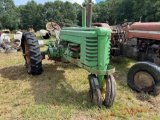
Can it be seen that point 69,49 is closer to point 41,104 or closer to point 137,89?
point 41,104

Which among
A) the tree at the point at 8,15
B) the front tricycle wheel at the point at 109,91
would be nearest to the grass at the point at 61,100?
the front tricycle wheel at the point at 109,91

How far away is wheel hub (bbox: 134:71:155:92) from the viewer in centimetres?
359

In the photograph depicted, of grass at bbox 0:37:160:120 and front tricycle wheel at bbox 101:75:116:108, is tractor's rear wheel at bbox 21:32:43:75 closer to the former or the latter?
grass at bbox 0:37:160:120

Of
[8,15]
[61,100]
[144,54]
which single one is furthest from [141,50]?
[8,15]

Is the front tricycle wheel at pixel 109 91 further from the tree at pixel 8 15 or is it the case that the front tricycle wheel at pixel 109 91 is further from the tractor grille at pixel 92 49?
the tree at pixel 8 15

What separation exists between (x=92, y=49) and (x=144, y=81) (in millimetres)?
1439

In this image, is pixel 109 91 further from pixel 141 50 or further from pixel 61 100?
pixel 141 50

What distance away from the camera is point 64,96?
138 inches

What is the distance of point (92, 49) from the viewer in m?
3.01

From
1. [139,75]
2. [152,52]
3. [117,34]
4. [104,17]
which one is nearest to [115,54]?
[117,34]

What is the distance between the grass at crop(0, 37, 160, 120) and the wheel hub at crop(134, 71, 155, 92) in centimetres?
18

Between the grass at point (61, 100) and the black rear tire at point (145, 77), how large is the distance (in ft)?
0.48

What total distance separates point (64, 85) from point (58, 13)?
56.4m

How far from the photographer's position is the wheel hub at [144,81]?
3.59 m
